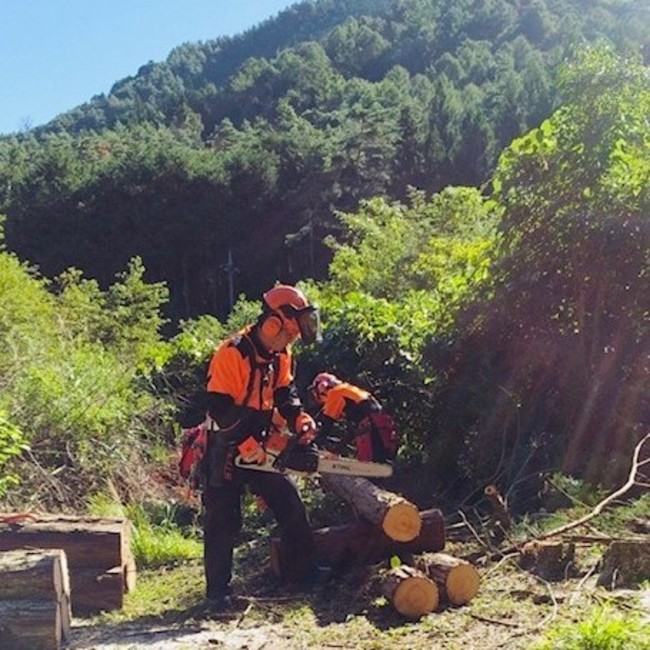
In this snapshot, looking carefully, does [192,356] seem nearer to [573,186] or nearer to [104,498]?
[104,498]

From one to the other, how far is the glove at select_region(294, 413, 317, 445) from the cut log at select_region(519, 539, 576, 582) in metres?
1.36

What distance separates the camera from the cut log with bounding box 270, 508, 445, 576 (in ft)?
17.5

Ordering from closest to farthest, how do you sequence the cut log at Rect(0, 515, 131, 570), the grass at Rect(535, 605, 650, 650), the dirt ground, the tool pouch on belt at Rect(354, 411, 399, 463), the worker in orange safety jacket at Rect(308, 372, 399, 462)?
the grass at Rect(535, 605, 650, 650)
the dirt ground
the cut log at Rect(0, 515, 131, 570)
the worker in orange safety jacket at Rect(308, 372, 399, 462)
the tool pouch on belt at Rect(354, 411, 399, 463)

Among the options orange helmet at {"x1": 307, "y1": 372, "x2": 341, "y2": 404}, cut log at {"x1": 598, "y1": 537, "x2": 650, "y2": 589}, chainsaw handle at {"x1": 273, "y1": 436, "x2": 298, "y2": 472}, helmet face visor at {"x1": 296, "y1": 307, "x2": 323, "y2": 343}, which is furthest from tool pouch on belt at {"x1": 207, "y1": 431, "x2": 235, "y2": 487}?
cut log at {"x1": 598, "y1": 537, "x2": 650, "y2": 589}

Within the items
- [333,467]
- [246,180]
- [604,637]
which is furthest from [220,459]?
[246,180]

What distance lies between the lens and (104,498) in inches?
296

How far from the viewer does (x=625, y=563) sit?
468 centimetres

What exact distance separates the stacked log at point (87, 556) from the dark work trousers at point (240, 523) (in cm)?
55

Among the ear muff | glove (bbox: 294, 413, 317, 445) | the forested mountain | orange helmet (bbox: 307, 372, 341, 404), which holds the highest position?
the forested mountain

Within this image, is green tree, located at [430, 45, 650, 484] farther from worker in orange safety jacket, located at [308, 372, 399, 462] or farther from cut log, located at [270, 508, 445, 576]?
cut log, located at [270, 508, 445, 576]

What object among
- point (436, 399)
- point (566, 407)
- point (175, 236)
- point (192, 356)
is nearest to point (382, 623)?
point (566, 407)

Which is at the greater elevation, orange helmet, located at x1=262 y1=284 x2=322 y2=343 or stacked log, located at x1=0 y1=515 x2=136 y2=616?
orange helmet, located at x1=262 y1=284 x2=322 y2=343

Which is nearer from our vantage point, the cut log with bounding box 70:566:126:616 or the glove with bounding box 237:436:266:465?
the glove with bounding box 237:436:266:465

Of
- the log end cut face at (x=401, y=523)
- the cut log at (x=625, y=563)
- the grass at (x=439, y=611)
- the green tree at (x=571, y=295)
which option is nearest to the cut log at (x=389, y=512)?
the log end cut face at (x=401, y=523)
